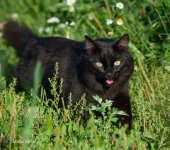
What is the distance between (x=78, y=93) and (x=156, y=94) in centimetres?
75

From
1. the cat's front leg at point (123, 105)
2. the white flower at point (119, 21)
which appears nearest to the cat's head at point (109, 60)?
the cat's front leg at point (123, 105)

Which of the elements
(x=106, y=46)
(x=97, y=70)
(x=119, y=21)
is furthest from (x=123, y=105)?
(x=119, y=21)

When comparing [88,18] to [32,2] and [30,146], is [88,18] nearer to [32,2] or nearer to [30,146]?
[32,2]

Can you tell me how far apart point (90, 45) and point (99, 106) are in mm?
572

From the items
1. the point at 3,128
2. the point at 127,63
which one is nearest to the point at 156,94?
the point at 127,63

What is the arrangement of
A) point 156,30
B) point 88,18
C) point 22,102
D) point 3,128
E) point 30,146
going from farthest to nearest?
point 88,18, point 156,30, point 22,102, point 3,128, point 30,146

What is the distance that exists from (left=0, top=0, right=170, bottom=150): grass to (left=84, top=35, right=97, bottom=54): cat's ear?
1.54 feet

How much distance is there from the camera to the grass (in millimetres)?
3990

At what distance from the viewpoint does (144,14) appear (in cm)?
663

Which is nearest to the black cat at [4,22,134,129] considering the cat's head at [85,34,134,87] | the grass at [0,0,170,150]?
the cat's head at [85,34,134,87]

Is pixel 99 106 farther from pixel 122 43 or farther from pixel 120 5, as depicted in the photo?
pixel 120 5

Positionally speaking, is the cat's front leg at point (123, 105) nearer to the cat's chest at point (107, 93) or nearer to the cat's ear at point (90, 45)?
the cat's chest at point (107, 93)

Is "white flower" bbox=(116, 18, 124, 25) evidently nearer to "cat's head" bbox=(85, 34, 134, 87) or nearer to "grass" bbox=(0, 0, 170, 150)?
"grass" bbox=(0, 0, 170, 150)

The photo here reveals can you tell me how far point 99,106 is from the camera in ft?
15.2
